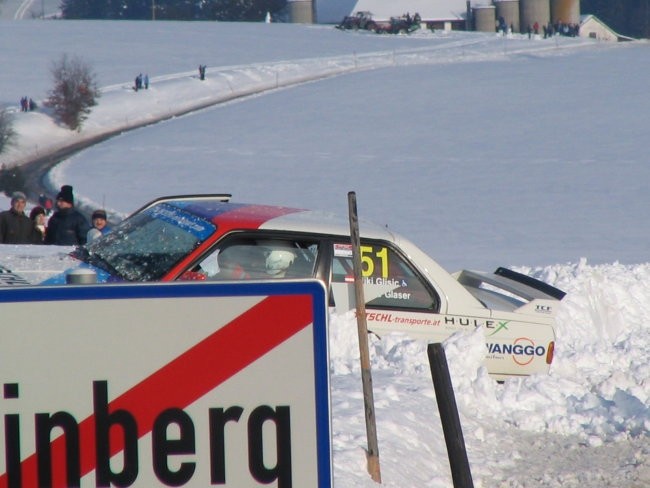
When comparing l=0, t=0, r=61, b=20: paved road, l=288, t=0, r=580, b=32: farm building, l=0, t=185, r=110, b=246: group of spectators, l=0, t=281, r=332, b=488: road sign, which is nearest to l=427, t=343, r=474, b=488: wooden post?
l=0, t=281, r=332, b=488: road sign

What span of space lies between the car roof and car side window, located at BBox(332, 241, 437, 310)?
0.10 metres

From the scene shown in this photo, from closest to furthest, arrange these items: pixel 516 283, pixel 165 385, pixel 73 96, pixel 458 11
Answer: pixel 165 385 → pixel 516 283 → pixel 73 96 → pixel 458 11

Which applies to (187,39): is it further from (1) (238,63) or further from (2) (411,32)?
(2) (411,32)

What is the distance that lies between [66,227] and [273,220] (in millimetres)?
5173

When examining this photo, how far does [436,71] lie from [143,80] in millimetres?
14806

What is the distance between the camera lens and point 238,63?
2527 inches

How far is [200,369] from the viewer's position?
190cm

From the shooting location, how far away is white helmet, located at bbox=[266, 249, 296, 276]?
6738 mm

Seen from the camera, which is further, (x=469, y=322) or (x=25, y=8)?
(x=25, y=8)

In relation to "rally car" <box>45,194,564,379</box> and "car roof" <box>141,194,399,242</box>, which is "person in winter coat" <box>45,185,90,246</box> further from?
"rally car" <box>45,194,564,379</box>

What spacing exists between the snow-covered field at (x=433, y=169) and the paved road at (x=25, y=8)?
5359 cm

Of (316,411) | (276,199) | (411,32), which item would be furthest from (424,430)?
(411,32)

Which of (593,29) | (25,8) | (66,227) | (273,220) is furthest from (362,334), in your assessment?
(25,8)

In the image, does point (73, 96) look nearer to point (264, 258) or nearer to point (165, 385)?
point (264, 258)
